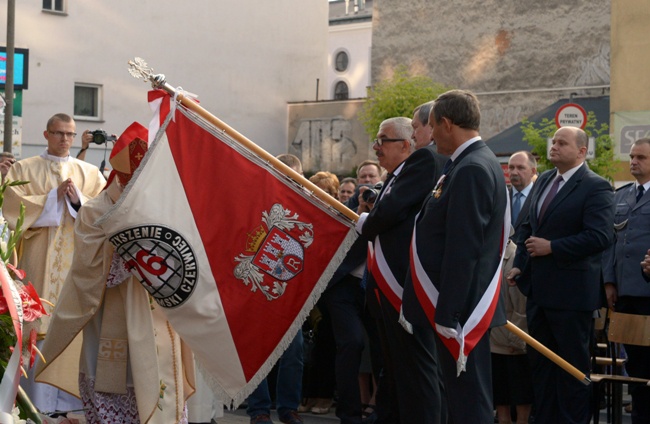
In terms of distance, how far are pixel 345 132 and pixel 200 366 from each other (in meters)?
37.4

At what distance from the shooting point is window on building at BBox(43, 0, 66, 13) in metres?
36.4

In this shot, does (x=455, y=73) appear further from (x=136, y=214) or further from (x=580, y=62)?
(x=136, y=214)

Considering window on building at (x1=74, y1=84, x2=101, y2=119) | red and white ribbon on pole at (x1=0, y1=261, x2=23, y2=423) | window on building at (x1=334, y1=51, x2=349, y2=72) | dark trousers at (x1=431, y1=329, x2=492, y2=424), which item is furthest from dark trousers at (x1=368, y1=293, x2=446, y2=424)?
window on building at (x1=334, y1=51, x2=349, y2=72)

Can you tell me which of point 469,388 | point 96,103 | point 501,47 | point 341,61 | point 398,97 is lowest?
point 469,388

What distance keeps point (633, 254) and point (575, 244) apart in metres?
1.17

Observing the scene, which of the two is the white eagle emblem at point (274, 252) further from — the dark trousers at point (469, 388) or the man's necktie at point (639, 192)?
the man's necktie at point (639, 192)

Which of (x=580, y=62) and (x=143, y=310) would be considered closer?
(x=143, y=310)

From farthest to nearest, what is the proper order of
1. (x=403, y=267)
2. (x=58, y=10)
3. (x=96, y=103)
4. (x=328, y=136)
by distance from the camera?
(x=328, y=136) → (x=96, y=103) → (x=58, y=10) → (x=403, y=267)

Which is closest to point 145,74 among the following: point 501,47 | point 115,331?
point 115,331

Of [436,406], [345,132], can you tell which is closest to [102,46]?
[345,132]

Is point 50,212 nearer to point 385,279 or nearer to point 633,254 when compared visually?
point 385,279

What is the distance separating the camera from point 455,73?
42594mm

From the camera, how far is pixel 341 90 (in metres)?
68.4

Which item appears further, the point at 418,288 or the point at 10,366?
the point at 418,288
